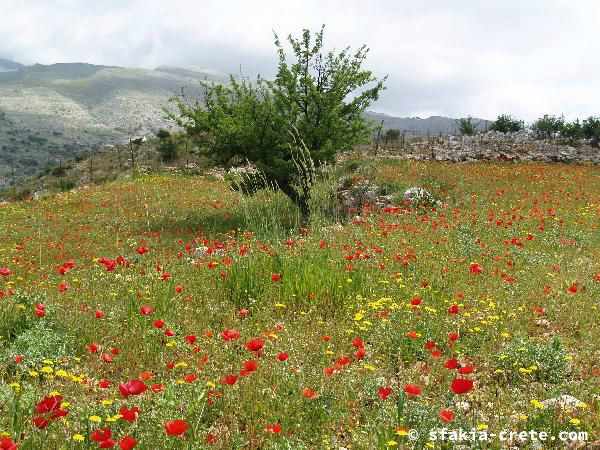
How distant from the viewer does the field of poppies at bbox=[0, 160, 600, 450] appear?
3.45 m

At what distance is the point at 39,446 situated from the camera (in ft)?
10.6

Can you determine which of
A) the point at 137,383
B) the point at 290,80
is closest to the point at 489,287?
the point at 137,383

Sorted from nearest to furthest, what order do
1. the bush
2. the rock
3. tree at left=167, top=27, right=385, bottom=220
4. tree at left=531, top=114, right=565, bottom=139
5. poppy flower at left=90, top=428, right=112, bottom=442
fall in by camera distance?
poppy flower at left=90, top=428, right=112, bottom=442 < the rock < the bush < tree at left=167, top=27, right=385, bottom=220 < tree at left=531, top=114, right=565, bottom=139

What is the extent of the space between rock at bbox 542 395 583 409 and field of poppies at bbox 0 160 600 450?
0.06ft

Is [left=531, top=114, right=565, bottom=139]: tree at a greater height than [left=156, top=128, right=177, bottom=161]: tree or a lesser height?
greater

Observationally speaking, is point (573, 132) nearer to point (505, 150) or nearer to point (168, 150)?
point (505, 150)

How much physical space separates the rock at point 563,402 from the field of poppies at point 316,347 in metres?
0.02

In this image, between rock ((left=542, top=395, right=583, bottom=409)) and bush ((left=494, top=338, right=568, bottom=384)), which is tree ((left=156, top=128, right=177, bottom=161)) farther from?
rock ((left=542, top=395, right=583, bottom=409))

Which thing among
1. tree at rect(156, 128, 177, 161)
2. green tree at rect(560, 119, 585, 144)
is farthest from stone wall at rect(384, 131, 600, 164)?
tree at rect(156, 128, 177, 161)

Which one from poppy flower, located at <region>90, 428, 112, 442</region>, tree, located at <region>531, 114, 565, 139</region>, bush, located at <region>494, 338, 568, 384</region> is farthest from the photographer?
tree, located at <region>531, 114, 565, 139</region>

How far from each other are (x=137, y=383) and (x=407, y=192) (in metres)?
15.3

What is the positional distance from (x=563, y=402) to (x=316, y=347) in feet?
7.63

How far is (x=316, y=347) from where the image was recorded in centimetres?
510

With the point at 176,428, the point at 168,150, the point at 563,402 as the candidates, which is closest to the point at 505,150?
the point at 168,150
